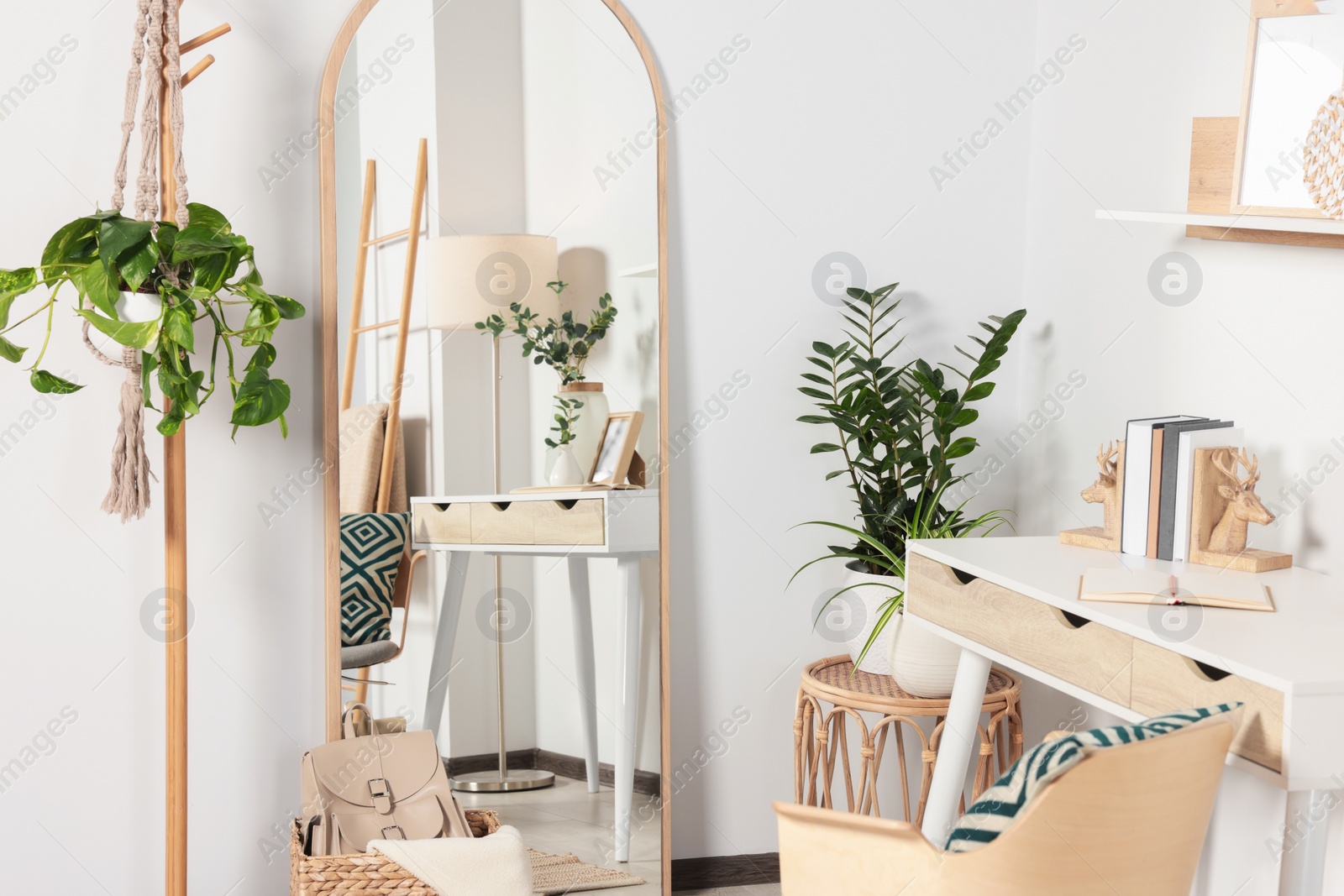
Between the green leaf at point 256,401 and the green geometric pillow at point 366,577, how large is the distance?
35cm

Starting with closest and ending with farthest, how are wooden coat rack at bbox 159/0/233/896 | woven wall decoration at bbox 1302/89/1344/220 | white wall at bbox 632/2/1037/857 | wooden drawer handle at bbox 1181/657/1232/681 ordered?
wooden drawer handle at bbox 1181/657/1232/681, woven wall decoration at bbox 1302/89/1344/220, wooden coat rack at bbox 159/0/233/896, white wall at bbox 632/2/1037/857

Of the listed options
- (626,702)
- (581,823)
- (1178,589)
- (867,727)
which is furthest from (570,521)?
(1178,589)

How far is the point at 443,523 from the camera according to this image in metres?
2.18

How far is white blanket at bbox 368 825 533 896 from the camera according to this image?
1.78 m

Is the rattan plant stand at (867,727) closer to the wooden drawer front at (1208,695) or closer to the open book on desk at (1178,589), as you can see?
the open book on desk at (1178,589)

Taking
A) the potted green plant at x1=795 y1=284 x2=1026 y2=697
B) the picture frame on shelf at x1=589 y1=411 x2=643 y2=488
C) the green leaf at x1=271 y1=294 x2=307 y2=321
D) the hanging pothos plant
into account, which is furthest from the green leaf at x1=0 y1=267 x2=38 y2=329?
the potted green plant at x1=795 y1=284 x2=1026 y2=697

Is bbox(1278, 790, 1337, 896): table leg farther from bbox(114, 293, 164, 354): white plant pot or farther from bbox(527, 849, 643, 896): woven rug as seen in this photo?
bbox(114, 293, 164, 354): white plant pot

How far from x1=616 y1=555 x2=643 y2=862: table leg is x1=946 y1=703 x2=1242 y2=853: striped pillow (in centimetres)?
118

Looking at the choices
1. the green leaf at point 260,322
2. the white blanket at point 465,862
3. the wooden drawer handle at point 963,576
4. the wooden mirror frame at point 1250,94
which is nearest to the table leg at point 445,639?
the white blanket at point 465,862

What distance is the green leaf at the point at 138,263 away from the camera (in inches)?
66.2

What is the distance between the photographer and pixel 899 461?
7.30 ft

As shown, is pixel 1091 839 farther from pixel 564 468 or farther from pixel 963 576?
pixel 564 468

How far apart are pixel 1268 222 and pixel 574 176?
125cm

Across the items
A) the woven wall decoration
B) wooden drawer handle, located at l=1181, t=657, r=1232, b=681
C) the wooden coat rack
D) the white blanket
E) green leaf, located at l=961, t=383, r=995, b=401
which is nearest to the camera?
wooden drawer handle, located at l=1181, t=657, r=1232, b=681
